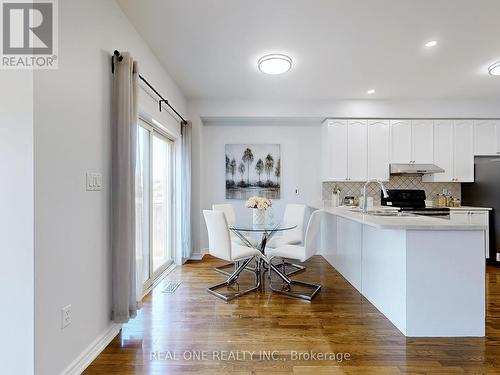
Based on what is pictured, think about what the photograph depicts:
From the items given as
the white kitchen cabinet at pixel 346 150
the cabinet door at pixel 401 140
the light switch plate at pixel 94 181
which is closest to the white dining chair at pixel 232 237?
the white kitchen cabinet at pixel 346 150

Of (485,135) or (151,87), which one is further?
(485,135)

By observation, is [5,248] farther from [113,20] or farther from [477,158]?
[477,158]

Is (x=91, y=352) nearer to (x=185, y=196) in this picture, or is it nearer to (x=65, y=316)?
(x=65, y=316)

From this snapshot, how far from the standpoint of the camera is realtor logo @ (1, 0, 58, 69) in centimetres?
136

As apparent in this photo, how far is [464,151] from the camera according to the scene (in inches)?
177

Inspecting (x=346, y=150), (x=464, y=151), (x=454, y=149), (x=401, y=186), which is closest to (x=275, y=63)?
(x=346, y=150)

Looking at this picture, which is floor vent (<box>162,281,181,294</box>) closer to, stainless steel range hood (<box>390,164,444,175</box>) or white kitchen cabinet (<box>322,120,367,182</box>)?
white kitchen cabinet (<box>322,120,367,182</box>)

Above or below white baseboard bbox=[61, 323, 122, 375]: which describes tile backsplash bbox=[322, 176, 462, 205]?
above

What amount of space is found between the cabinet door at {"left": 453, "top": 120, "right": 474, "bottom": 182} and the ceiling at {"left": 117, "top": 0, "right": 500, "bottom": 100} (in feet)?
2.38

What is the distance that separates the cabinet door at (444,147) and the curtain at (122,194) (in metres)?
4.83

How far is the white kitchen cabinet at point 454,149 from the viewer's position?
4.49 meters

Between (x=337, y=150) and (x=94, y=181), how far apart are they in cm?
382

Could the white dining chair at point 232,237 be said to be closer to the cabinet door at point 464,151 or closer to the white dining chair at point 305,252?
the white dining chair at point 305,252

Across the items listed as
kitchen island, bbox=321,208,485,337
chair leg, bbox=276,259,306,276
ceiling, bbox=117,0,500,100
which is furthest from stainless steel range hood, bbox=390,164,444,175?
kitchen island, bbox=321,208,485,337
